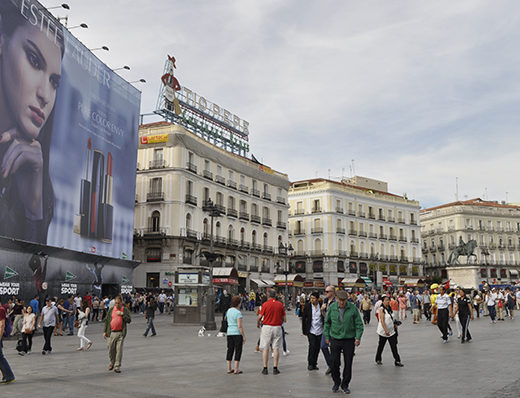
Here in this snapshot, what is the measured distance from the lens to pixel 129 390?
8797 millimetres

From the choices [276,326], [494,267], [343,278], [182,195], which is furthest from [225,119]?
[494,267]

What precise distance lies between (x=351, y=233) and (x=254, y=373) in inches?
2437

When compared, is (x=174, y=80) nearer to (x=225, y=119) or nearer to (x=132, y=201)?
(x=225, y=119)

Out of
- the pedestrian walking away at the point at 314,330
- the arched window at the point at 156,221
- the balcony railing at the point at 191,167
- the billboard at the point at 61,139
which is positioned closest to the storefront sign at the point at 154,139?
the balcony railing at the point at 191,167

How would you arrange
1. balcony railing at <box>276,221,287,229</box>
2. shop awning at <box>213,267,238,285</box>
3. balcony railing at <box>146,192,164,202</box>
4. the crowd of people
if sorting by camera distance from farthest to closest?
balcony railing at <box>276,221,287,229</box> → balcony railing at <box>146,192,164,202</box> → shop awning at <box>213,267,238,285</box> → the crowd of people

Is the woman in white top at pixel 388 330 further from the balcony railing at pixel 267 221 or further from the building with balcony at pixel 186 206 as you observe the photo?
the balcony railing at pixel 267 221

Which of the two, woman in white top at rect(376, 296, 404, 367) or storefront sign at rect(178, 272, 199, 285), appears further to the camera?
storefront sign at rect(178, 272, 199, 285)

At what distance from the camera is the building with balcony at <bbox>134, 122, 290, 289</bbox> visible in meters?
46.6

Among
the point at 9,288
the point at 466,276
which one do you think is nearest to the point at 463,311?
the point at 9,288

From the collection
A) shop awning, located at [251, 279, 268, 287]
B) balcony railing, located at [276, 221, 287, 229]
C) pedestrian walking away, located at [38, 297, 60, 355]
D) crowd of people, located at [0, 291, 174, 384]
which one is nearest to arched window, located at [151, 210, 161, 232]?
shop awning, located at [251, 279, 268, 287]

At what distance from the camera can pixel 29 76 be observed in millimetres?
27766

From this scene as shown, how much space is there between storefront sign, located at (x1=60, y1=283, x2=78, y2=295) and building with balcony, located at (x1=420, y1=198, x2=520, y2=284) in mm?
68276

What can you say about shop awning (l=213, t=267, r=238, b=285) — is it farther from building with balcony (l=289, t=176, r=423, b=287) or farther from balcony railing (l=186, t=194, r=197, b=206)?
building with balcony (l=289, t=176, r=423, b=287)

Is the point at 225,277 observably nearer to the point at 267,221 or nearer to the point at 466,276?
the point at 267,221
